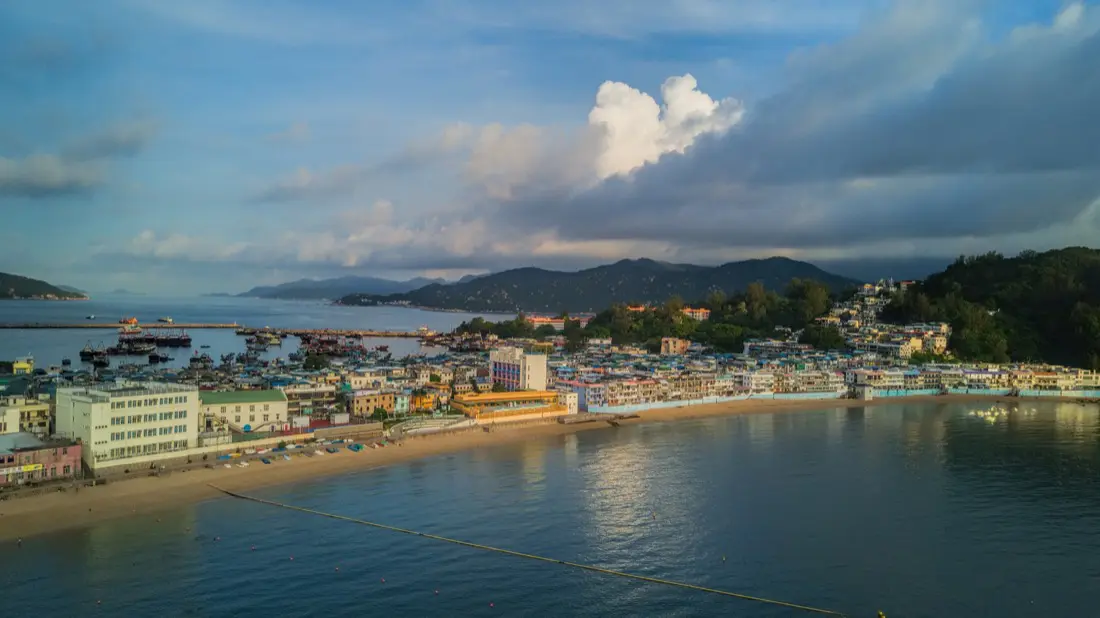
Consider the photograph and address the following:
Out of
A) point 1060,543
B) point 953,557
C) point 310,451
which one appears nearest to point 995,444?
point 1060,543

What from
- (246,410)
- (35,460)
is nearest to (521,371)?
(246,410)

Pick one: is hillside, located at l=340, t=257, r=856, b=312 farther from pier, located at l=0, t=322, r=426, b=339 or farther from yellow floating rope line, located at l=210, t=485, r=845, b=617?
yellow floating rope line, located at l=210, t=485, r=845, b=617

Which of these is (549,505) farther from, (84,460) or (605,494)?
(84,460)

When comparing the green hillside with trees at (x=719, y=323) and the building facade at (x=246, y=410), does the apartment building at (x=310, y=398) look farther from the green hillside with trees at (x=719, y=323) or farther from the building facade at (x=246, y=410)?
the green hillside with trees at (x=719, y=323)

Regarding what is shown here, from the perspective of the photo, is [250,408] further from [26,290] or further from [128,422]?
[26,290]

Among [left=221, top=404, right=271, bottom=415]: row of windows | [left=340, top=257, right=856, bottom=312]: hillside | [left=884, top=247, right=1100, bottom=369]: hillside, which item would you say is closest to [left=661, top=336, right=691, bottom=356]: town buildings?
[left=884, top=247, right=1100, bottom=369]: hillside

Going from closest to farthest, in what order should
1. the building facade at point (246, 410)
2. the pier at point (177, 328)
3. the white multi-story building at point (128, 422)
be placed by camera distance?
the white multi-story building at point (128, 422) → the building facade at point (246, 410) → the pier at point (177, 328)

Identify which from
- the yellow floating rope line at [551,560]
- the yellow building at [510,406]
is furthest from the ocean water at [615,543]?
the yellow building at [510,406]
